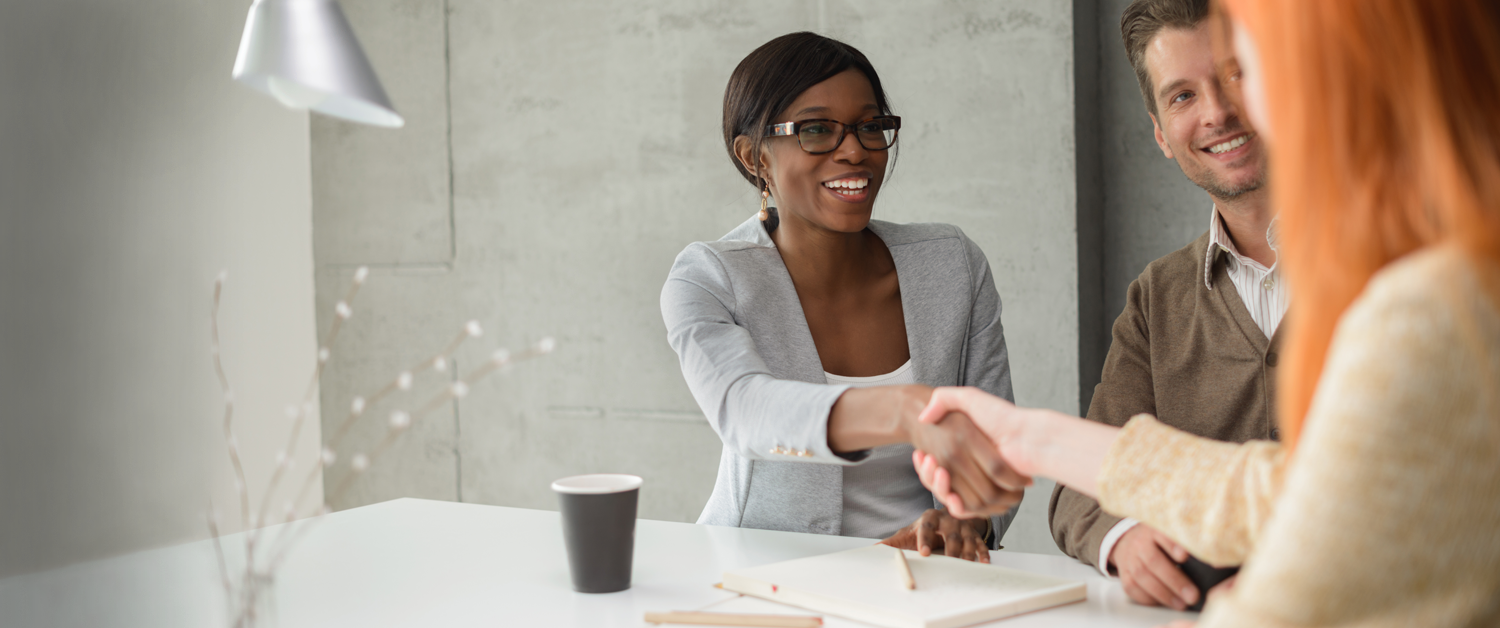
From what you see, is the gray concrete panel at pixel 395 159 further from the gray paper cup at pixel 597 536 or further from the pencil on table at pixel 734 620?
the pencil on table at pixel 734 620

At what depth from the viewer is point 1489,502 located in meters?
0.52

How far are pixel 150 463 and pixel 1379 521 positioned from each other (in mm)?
880

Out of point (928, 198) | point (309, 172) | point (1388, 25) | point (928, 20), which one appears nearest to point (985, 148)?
point (928, 198)

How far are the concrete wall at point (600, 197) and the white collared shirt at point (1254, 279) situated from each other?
1233 millimetres

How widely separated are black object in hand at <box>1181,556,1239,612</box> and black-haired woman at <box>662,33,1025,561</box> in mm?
545

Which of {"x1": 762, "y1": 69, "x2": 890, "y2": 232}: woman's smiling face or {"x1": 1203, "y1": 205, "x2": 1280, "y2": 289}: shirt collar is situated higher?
{"x1": 762, "y1": 69, "x2": 890, "y2": 232}: woman's smiling face

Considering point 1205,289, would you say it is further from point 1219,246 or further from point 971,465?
point 971,465

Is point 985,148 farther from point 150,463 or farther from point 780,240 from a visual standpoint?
point 150,463

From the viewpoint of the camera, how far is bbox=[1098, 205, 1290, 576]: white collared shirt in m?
1.63

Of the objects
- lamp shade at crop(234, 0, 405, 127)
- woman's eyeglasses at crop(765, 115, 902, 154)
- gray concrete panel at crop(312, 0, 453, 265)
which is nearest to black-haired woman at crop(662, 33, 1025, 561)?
woman's eyeglasses at crop(765, 115, 902, 154)

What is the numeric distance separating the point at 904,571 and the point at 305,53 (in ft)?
2.70

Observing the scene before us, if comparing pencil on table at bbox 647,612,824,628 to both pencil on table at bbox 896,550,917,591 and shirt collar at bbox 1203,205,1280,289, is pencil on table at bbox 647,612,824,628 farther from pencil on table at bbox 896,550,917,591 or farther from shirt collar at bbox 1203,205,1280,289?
shirt collar at bbox 1203,205,1280,289

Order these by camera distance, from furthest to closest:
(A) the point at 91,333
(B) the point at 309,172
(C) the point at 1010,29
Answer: (B) the point at 309,172 < (C) the point at 1010,29 < (A) the point at 91,333

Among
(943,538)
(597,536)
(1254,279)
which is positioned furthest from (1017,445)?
(1254,279)
